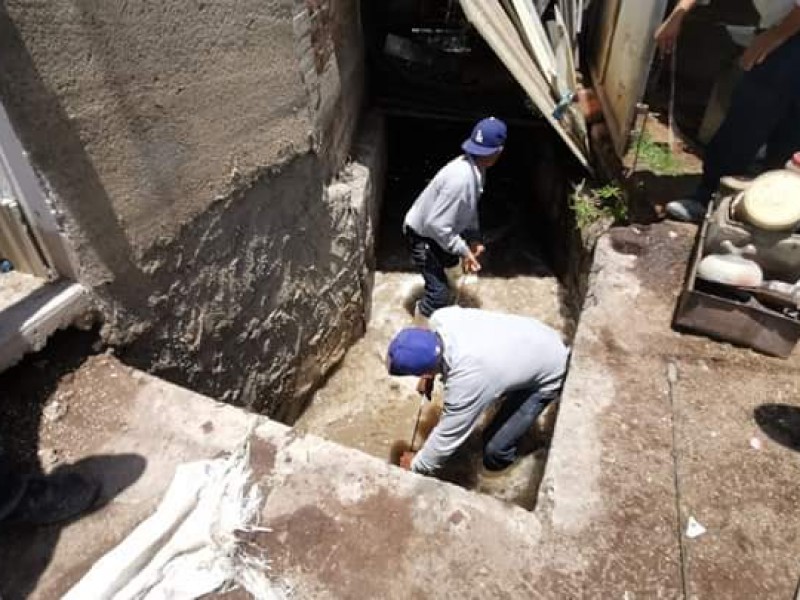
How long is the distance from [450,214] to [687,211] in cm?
164

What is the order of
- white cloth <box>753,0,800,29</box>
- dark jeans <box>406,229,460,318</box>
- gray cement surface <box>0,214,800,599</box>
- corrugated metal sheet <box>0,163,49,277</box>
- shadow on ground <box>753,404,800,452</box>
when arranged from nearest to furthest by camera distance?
gray cement surface <box>0,214,800,599</box>
corrugated metal sheet <box>0,163,49,277</box>
shadow on ground <box>753,404,800,452</box>
white cloth <box>753,0,800,29</box>
dark jeans <box>406,229,460,318</box>

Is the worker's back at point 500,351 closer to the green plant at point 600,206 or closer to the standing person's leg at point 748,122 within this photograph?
the green plant at point 600,206

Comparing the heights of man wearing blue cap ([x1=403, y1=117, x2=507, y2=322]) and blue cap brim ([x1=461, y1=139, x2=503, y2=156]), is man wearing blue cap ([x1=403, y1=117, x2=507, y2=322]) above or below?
below

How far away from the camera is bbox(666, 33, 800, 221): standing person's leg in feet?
11.4

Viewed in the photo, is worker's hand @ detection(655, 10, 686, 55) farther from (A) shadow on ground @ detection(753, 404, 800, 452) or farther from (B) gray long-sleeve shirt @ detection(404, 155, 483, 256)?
(A) shadow on ground @ detection(753, 404, 800, 452)

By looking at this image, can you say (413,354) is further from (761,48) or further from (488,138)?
(761,48)

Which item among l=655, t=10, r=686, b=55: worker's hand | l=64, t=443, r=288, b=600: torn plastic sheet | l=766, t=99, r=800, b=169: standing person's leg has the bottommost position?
l=64, t=443, r=288, b=600: torn plastic sheet

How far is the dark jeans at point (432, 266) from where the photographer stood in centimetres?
474

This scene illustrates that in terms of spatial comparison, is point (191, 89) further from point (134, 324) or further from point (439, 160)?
point (439, 160)

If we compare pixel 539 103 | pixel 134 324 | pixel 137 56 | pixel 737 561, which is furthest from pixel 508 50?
pixel 737 561

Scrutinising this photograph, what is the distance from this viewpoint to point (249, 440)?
95.7 inches

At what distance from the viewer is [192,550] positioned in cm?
206

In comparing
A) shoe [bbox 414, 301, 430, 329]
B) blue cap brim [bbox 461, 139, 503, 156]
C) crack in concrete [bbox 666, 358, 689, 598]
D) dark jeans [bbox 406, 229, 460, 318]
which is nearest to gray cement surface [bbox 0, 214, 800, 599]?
crack in concrete [bbox 666, 358, 689, 598]

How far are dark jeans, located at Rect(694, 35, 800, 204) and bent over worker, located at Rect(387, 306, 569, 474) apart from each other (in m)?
1.76
